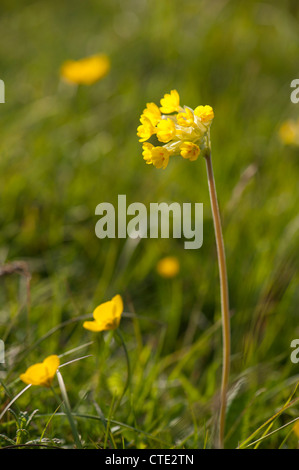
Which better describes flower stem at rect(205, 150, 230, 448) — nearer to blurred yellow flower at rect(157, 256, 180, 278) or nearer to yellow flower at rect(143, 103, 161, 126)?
yellow flower at rect(143, 103, 161, 126)

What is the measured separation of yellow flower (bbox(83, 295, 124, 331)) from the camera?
89 centimetres

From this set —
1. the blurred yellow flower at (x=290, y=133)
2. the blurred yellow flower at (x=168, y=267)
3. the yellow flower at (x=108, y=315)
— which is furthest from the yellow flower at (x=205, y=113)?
the blurred yellow flower at (x=290, y=133)

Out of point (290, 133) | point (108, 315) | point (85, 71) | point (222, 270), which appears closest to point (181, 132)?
point (222, 270)

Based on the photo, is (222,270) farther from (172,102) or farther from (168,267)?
(168,267)

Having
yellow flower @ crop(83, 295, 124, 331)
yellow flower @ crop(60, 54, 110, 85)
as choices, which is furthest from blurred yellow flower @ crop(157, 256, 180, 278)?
yellow flower @ crop(60, 54, 110, 85)

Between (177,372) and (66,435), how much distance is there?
0.27 metres

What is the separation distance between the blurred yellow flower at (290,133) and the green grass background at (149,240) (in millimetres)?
68

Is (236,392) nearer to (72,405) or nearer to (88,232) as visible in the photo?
(72,405)

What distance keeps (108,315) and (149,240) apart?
0.66 meters

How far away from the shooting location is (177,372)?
1.14 meters

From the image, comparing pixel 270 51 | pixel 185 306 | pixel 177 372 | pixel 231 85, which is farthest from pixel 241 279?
pixel 270 51

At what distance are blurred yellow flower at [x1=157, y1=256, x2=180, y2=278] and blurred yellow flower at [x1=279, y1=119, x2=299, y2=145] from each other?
2.20ft

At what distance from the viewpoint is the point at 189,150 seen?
2.48ft

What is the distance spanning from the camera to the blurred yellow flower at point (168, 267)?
140cm
